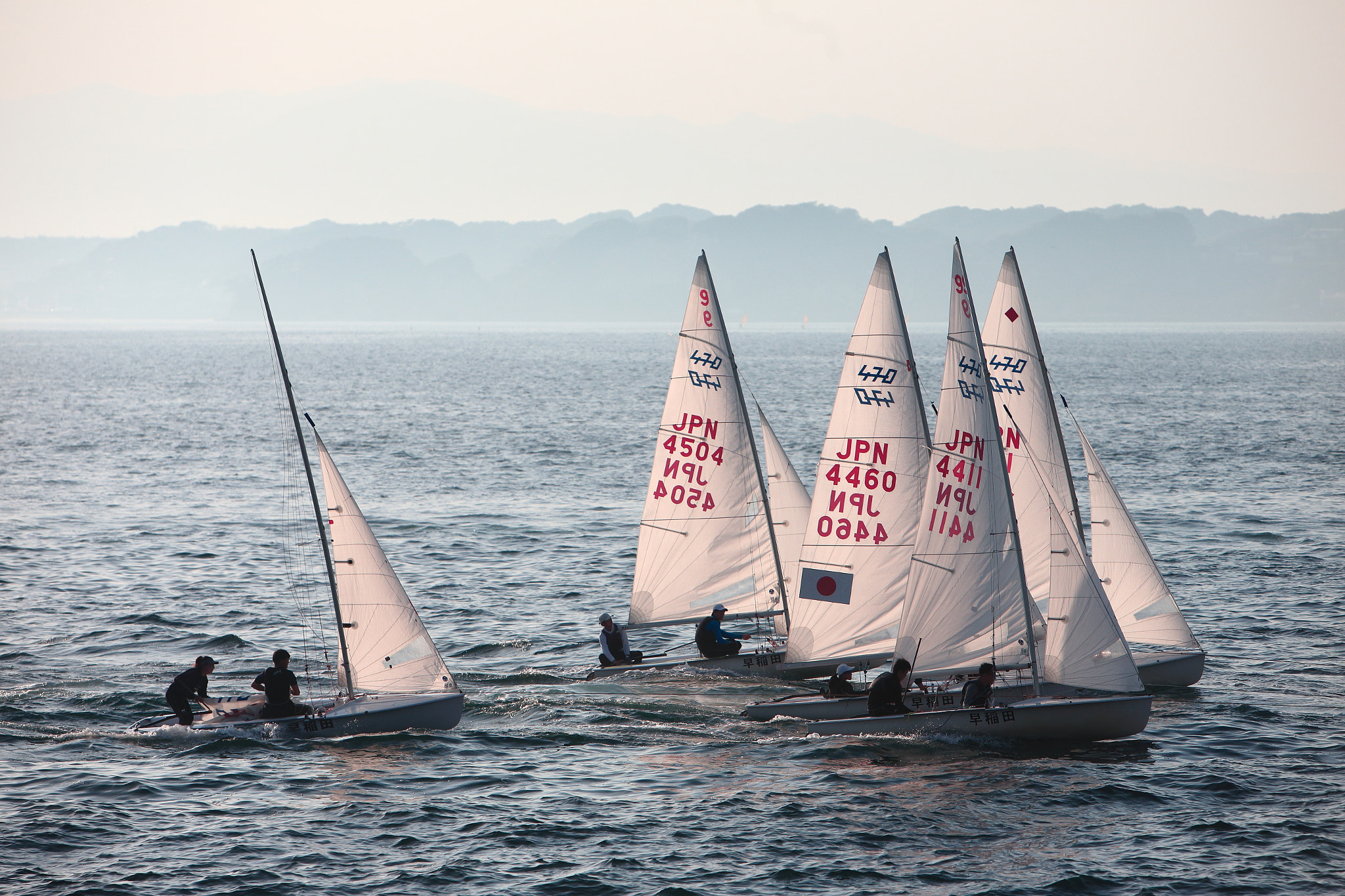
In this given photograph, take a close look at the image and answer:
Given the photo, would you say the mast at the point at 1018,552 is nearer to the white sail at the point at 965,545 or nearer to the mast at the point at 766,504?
the white sail at the point at 965,545

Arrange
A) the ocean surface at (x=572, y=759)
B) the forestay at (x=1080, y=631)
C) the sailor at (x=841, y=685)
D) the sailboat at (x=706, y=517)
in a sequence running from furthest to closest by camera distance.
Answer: the sailboat at (x=706, y=517)
the sailor at (x=841, y=685)
the forestay at (x=1080, y=631)
the ocean surface at (x=572, y=759)

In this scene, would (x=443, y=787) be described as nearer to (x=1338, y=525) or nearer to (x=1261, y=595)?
(x=1261, y=595)

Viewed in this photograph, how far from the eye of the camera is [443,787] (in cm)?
2327

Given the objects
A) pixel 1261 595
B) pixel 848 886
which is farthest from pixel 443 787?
pixel 1261 595

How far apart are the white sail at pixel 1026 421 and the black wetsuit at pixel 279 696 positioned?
49.8ft

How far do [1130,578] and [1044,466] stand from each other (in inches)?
129

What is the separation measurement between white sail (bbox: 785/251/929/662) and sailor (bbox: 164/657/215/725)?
1184 cm

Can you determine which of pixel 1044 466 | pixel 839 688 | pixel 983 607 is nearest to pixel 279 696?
pixel 839 688

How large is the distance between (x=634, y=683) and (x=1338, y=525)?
34.1 m

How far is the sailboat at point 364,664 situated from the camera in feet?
82.3

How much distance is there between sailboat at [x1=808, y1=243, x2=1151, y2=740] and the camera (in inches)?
953

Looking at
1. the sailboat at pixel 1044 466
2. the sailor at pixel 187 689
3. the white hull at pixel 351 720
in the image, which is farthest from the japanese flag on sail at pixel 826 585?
the sailor at pixel 187 689

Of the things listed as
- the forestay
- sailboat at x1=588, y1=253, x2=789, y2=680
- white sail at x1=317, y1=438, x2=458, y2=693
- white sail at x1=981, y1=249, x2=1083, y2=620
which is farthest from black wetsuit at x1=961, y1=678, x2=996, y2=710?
white sail at x1=317, y1=438, x2=458, y2=693

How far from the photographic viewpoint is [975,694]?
2458 centimetres
